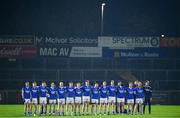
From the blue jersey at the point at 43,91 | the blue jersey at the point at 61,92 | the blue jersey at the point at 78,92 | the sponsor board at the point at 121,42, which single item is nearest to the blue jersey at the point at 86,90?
the blue jersey at the point at 78,92

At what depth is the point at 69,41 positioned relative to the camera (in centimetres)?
5369

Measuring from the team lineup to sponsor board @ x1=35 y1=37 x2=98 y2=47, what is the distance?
16.5 metres

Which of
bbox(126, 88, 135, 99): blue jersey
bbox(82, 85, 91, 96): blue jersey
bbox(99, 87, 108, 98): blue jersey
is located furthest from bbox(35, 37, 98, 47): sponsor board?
bbox(82, 85, 91, 96): blue jersey

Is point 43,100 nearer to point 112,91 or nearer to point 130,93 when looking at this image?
point 112,91

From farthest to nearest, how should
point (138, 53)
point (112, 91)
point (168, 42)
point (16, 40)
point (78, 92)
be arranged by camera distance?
1. point (168, 42)
2. point (138, 53)
3. point (16, 40)
4. point (112, 91)
5. point (78, 92)

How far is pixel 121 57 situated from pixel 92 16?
25.7ft

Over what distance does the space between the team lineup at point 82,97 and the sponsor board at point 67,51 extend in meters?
15.8

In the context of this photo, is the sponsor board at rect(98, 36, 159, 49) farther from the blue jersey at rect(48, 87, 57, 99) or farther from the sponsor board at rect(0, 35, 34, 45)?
the blue jersey at rect(48, 87, 57, 99)

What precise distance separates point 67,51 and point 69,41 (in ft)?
3.73

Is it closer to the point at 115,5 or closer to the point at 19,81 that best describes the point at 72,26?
the point at 115,5

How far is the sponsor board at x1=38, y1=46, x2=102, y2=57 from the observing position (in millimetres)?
52781

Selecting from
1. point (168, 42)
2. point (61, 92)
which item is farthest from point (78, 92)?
point (168, 42)

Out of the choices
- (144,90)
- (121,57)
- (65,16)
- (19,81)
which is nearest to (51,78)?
(19,81)

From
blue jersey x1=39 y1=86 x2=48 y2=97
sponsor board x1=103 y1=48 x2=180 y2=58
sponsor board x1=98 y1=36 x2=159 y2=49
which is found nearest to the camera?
blue jersey x1=39 y1=86 x2=48 y2=97
